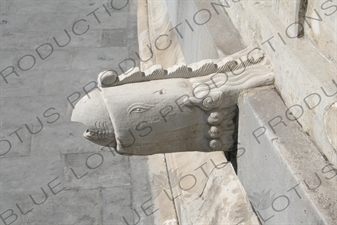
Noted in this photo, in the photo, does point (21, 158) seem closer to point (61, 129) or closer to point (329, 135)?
point (61, 129)

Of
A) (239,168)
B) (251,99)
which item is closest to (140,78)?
(251,99)

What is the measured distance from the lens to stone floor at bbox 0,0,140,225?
396 centimetres

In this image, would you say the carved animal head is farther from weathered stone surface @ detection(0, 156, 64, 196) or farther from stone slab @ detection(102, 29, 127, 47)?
stone slab @ detection(102, 29, 127, 47)

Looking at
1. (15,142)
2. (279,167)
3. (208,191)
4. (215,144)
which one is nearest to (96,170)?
(15,142)

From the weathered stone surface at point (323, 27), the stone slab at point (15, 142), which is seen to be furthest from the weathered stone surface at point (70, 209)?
the weathered stone surface at point (323, 27)

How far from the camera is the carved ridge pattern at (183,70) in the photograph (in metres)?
2.31

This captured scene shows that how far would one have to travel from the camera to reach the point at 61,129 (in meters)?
4.72

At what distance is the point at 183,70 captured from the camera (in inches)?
94.3

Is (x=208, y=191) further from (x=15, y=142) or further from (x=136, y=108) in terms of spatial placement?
(x=15, y=142)

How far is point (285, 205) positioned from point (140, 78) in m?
0.85

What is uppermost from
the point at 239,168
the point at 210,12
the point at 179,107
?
the point at 210,12

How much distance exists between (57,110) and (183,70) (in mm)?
2831

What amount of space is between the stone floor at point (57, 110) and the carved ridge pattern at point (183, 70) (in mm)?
1778

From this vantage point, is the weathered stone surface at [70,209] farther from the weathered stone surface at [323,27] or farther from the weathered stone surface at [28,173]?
the weathered stone surface at [323,27]
